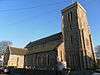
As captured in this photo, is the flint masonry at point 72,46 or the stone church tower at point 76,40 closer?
the stone church tower at point 76,40

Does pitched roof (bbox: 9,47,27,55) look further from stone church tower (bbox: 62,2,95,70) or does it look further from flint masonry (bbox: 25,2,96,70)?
stone church tower (bbox: 62,2,95,70)

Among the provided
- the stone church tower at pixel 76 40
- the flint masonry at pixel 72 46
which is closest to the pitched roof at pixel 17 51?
the flint masonry at pixel 72 46

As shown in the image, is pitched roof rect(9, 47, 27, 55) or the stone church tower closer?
the stone church tower

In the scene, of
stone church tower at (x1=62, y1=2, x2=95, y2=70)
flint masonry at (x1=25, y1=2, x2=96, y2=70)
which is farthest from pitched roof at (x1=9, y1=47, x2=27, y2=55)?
stone church tower at (x1=62, y1=2, x2=95, y2=70)

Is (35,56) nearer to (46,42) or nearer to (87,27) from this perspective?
(46,42)

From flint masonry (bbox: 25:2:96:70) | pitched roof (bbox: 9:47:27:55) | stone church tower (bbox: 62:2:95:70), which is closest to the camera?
stone church tower (bbox: 62:2:95:70)

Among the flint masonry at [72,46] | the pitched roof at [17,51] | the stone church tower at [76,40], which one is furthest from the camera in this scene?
the pitched roof at [17,51]

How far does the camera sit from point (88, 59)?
1615 inches

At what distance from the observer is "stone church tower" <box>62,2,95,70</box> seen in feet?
131

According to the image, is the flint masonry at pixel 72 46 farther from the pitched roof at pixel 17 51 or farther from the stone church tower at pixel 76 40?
the pitched roof at pixel 17 51

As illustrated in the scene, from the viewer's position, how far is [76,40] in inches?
1683

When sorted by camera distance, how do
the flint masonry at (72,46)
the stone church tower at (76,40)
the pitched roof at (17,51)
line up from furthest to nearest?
the pitched roof at (17,51) → the flint masonry at (72,46) → the stone church tower at (76,40)

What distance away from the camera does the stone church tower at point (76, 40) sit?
40000mm

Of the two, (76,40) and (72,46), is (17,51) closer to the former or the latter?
(72,46)
